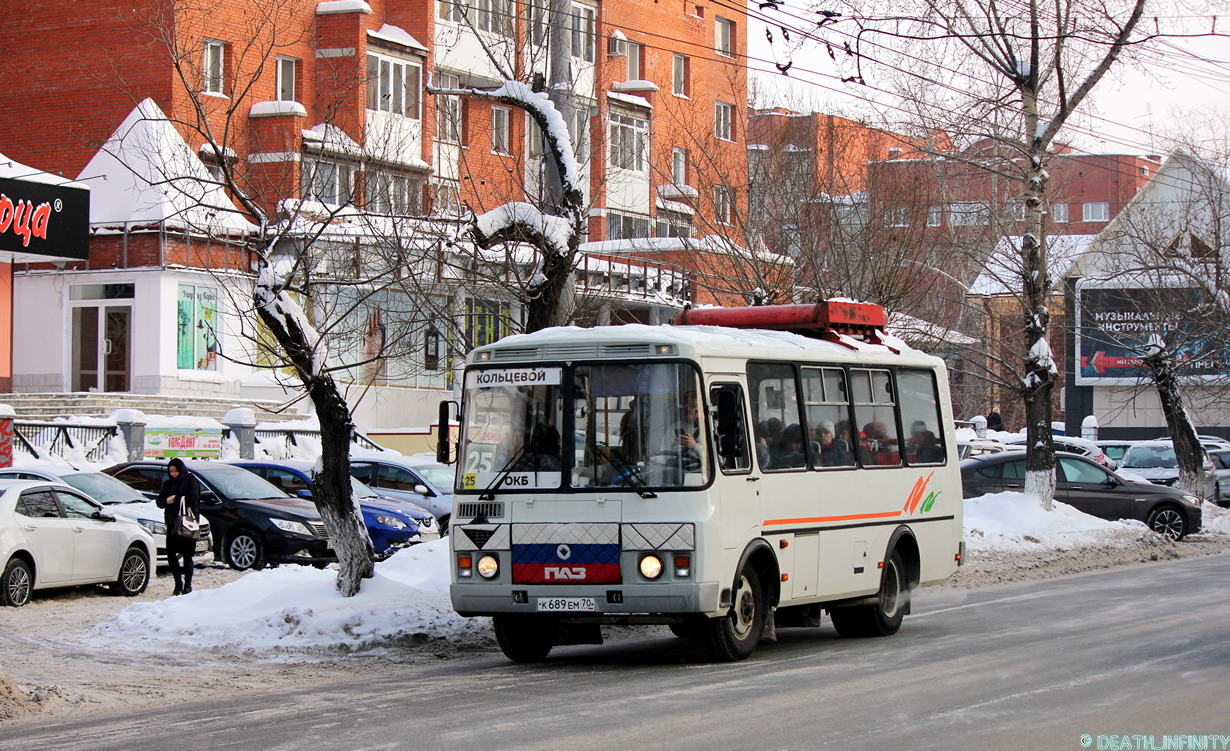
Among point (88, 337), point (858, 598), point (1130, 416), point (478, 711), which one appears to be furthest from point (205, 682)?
point (1130, 416)

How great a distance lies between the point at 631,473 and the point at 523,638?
77.3 inches

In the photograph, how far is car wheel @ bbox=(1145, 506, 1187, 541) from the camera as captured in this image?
88.1 feet

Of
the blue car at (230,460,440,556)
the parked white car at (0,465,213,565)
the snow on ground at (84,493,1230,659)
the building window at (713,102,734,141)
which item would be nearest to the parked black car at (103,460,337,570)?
the parked white car at (0,465,213,565)

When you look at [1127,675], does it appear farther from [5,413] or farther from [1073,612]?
[5,413]

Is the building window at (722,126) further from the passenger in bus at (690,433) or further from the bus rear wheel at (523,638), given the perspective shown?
the passenger in bus at (690,433)

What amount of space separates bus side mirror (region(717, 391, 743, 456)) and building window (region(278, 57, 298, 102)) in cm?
3568

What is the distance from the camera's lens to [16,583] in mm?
17109

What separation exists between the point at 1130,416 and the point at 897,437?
48.4 m

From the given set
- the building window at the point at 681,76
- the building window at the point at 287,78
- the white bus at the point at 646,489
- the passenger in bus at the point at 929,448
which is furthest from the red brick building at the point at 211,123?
the white bus at the point at 646,489

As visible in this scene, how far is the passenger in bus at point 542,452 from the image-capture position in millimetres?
11797

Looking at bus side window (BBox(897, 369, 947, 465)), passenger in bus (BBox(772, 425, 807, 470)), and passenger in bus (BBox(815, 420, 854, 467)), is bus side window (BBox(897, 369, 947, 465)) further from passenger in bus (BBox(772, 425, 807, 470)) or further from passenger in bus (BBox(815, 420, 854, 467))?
passenger in bus (BBox(772, 425, 807, 470))

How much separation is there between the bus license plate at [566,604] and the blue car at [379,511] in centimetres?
1124

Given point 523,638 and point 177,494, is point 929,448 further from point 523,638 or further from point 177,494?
point 177,494

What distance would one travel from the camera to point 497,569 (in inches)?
467
